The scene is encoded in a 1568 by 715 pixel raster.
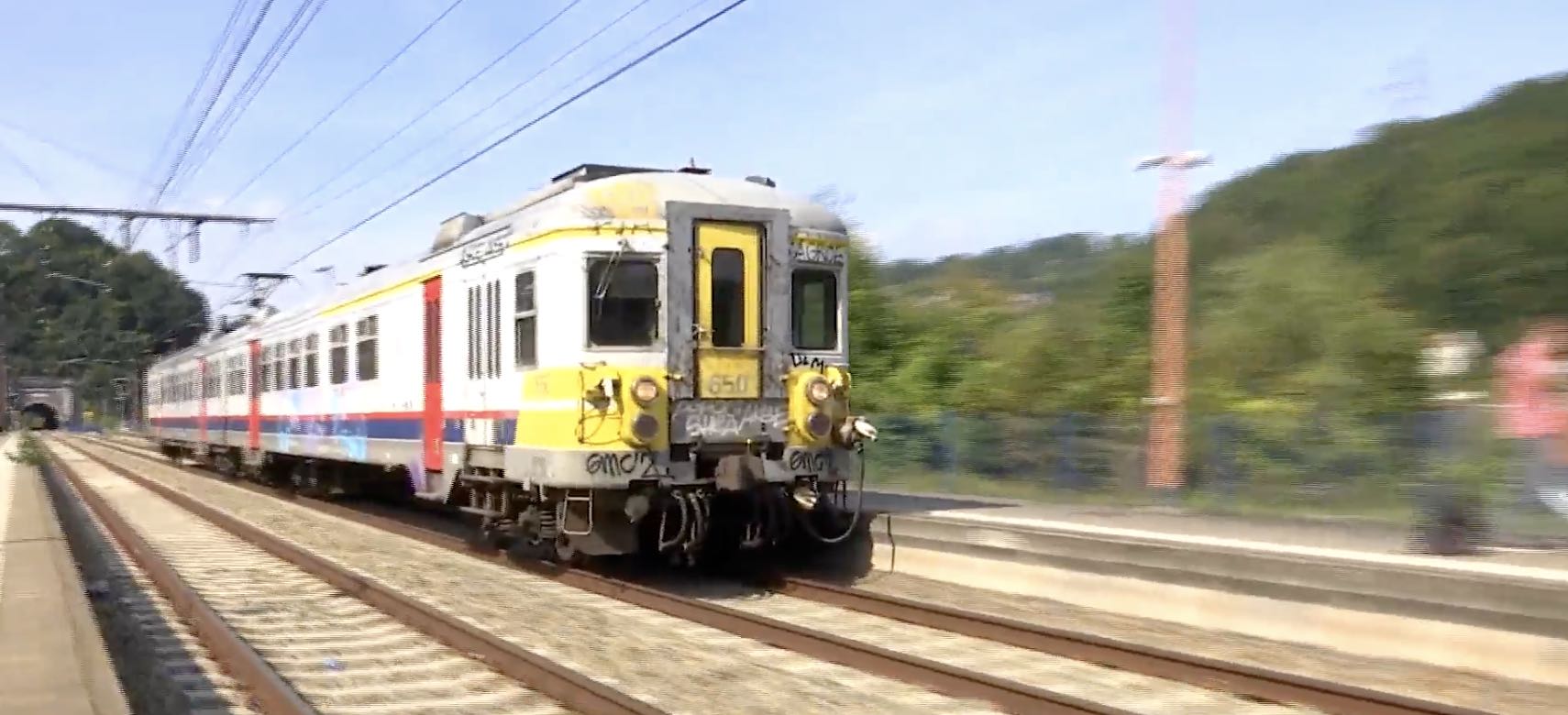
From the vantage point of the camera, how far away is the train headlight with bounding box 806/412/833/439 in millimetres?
10867

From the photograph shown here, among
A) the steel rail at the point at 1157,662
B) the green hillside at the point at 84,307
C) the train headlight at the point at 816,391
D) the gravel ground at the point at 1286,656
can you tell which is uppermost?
the green hillside at the point at 84,307

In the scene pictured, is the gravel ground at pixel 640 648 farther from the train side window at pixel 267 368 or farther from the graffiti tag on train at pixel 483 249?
the train side window at pixel 267 368

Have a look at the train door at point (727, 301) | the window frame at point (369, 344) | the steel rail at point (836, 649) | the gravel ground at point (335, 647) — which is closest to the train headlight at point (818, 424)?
the train door at point (727, 301)

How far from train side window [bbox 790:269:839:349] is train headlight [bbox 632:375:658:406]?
1486 millimetres

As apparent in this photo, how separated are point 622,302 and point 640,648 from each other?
121 inches

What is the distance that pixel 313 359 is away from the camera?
18500 mm

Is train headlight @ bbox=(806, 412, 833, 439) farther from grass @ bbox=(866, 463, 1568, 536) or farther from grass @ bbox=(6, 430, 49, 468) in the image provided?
grass @ bbox=(6, 430, 49, 468)

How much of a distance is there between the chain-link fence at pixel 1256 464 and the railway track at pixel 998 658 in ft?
11.3

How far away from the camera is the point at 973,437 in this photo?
18.3 m

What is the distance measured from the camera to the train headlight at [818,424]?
1087 centimetres

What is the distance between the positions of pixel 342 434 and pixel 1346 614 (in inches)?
491

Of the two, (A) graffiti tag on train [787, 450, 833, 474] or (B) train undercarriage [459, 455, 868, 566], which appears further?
(A) graffiti tag on train [787, 450, 833, 474]

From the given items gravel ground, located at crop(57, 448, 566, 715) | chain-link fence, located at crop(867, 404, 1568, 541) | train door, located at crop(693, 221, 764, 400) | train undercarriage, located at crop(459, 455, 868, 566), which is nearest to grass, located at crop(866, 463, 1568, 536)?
chain-link fence, located at crop(867, 404, 1568, 541)

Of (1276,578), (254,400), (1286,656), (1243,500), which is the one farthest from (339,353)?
(1286,656)
